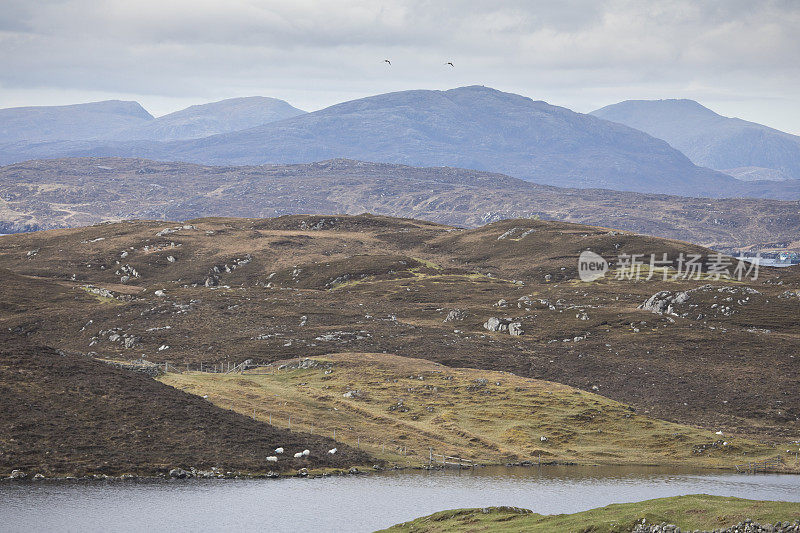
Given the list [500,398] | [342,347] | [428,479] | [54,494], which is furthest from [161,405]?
[342,347]

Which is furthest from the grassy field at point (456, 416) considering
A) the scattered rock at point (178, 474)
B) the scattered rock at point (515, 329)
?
the scattered rock at point (515, 329)

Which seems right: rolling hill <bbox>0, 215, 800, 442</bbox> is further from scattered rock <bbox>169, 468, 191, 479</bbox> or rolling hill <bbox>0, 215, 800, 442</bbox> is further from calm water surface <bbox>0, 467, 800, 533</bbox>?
scattered rock <bbox>169, 468, 191, 479</bbox>

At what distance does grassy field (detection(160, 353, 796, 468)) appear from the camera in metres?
93.7

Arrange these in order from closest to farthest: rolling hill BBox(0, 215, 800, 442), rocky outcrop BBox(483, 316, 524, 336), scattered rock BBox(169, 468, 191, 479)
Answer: scattered rock BBox(169, 468, 191, 479) → rolling hill BBox(0, 215, 800, 442) → rocky outcrop BBox(483, 316, 524, 336)

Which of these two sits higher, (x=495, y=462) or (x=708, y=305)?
(x=708, y=305)

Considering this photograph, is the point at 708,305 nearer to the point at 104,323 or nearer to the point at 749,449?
the point at 749,449

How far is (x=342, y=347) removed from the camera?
141625 millimetres

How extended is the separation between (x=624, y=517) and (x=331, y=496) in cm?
3066

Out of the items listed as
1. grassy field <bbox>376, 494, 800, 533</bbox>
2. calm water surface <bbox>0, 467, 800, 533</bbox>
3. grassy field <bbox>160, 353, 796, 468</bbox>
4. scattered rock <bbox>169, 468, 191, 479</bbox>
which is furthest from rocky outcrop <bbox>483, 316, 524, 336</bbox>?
grassy field <bbox>376, 494, 800, 533</bbox>

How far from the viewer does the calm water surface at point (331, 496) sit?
6569 cm

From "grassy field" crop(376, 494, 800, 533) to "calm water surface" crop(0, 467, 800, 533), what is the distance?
7222mm

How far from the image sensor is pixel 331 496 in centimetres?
7462

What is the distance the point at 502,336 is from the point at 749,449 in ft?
213

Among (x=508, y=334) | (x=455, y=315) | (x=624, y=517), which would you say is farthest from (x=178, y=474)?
(x=455, y=315)
